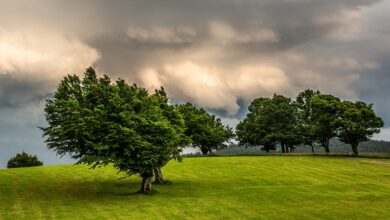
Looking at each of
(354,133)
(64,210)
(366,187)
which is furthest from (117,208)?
(354,133)

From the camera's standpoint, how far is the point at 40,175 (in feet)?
236

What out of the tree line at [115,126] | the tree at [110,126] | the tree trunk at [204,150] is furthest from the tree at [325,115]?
the tree at [110,126]

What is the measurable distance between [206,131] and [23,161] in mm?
56139

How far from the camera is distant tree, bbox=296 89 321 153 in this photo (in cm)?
12344

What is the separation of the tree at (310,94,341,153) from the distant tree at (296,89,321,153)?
2555mm

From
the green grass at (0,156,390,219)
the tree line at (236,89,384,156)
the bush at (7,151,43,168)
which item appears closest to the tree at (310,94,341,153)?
the tree line at (236,89,384,156)

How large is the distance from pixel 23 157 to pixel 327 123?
91264 mm

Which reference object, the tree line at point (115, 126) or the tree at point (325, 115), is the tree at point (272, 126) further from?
the tree line at point (115, 126)

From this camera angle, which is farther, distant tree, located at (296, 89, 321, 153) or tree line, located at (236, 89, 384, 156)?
distant tree, located at (296, 89, 321, 153)

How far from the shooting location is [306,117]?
417 ft

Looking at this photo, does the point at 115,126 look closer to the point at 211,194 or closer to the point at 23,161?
the point at 211,194

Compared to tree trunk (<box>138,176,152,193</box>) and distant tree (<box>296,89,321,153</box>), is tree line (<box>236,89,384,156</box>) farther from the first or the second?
tree trunk (<box>138,176,152,193</box>)

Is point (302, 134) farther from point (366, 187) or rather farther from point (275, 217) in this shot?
point (275, 217)

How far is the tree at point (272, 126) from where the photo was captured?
409ft
